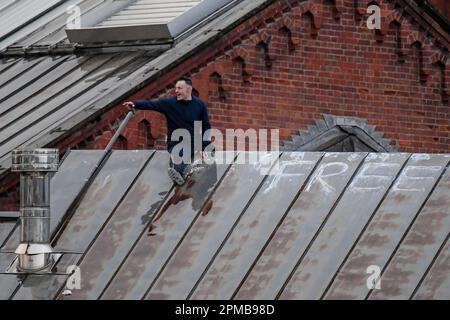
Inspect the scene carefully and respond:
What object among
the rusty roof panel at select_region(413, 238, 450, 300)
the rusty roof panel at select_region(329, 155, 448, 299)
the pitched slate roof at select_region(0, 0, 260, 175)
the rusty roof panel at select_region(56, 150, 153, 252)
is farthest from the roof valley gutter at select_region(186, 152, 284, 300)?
the pitched slate roof at select_region(0, 0, 260, 175)

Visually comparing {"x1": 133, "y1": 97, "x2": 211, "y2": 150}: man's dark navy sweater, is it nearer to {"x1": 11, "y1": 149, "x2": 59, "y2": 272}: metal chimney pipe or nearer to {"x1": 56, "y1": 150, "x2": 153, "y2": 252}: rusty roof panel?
{"x1": 56, "y1": 150, "x2": 153, "y2": 252}: rusty roof panel

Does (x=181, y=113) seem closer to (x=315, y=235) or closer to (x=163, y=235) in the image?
(x=163, y=235)

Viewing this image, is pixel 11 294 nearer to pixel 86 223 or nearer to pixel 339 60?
pixel 86 223

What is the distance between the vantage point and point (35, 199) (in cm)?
2312

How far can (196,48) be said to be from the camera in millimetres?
29000

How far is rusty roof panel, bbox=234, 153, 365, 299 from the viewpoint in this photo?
21.9 m

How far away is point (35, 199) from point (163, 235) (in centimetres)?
134

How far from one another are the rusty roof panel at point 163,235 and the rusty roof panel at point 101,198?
59 centimetres

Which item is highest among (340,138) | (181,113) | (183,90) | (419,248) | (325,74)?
(183,90)

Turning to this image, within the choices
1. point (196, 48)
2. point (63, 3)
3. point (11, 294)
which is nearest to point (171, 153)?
point (11, 294)

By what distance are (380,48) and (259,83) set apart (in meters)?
2.25

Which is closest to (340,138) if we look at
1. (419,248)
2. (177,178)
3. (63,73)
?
(63,73)

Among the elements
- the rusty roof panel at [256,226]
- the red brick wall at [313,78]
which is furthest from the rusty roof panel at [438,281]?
the red brick wall at [313,78]

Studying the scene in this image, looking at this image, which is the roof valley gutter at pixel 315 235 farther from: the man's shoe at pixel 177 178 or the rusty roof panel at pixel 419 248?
the man's shoe at pixel 177 178
